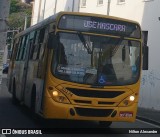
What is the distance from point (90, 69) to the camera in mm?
12281

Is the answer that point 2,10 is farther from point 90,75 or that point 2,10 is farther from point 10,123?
point 10,123

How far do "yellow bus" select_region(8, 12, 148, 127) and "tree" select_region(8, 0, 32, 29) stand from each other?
6855cm

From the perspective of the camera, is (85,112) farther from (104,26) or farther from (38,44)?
(38,44)

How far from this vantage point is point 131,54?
12695mm

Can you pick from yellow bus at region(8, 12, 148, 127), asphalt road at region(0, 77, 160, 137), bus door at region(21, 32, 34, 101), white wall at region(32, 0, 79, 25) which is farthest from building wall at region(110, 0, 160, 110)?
white wall at region(32, 0, 79, 25)

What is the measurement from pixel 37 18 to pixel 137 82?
1595 inches

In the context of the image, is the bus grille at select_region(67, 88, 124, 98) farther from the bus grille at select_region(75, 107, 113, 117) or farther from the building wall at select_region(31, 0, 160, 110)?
the building wall at select_region(31, 0, 160, 110)

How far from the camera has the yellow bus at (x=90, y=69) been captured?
12.1 meters

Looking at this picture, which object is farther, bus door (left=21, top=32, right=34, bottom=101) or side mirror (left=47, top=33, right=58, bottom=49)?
bus door (left=21, top=32, right=34, bottom=101)

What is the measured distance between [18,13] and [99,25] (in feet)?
261

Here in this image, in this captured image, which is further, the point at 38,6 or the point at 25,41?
the point at 38,6

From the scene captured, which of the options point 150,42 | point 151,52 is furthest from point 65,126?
point 150,42

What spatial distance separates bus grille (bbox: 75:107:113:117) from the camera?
12109 mm

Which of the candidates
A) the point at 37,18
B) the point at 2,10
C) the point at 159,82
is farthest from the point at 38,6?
the point at 2,10
